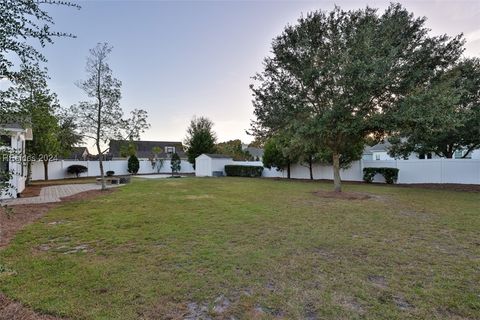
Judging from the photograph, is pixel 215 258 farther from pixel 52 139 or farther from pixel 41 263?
pixel 52 139

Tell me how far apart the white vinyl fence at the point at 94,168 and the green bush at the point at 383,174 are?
794 inches

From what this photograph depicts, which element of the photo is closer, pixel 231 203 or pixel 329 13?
pixel 231 203

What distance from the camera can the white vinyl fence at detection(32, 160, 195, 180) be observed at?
2233 centimetres

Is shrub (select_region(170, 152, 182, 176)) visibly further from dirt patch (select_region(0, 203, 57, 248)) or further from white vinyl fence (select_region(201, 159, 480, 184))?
dirt patch (select_region(0, 203, 57, 248))

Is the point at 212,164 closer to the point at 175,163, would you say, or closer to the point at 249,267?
the point at 175,163

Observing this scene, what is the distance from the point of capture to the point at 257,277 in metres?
3.36

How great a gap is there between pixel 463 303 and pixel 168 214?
20.2 feet

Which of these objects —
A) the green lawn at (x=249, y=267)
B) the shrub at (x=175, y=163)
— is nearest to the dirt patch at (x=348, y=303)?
the green lawn at (x=249, y=267)

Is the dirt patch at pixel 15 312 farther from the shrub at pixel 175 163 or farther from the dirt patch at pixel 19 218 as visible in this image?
the shrub at pixel 175 163

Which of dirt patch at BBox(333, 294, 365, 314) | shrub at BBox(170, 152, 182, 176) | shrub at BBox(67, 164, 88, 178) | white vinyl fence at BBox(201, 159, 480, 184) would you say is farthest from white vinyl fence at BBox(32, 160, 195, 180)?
dirt patch at BBox(333, 294, 365, 314)

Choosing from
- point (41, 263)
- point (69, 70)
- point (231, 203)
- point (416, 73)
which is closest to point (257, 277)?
point (41, 263)

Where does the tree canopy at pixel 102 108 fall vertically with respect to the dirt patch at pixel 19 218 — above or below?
above

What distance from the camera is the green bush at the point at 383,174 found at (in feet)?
52.4

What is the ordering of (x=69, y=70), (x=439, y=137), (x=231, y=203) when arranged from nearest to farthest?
1. (x=231, y=203)
2. (x=69, y=70)
3. (x=439, y=137)
